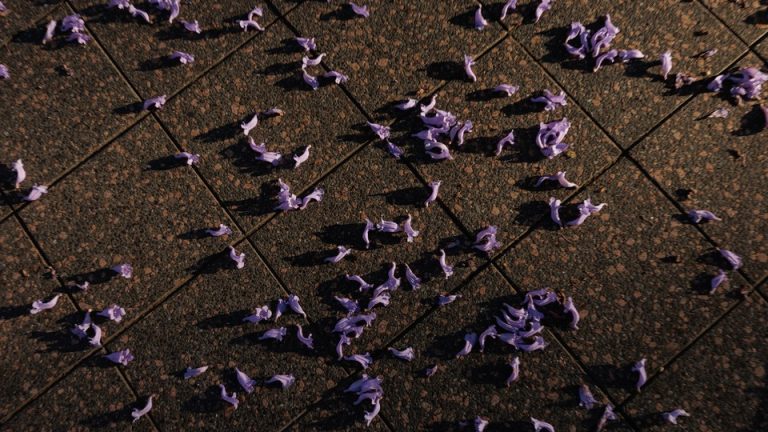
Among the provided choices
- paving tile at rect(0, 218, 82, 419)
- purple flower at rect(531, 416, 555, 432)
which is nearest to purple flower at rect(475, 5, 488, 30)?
purple flower at rect(531, 416, 555, 432)

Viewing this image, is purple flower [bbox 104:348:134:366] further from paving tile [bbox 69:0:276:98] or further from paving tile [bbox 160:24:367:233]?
paving tile [bbox 69:0:276:98]

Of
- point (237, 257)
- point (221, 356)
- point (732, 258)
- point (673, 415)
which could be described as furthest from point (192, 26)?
point (673, 415)

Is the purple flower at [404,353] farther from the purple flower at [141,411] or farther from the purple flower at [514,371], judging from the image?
the purple flower at [141,411]

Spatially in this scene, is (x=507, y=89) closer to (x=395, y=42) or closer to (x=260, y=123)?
(x=395, y=42)

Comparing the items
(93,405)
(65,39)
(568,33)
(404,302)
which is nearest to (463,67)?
(568,33)

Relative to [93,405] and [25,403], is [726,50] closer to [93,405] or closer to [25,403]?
[93,405]

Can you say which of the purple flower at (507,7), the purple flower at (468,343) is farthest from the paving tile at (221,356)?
the purple flower at (507,7)
